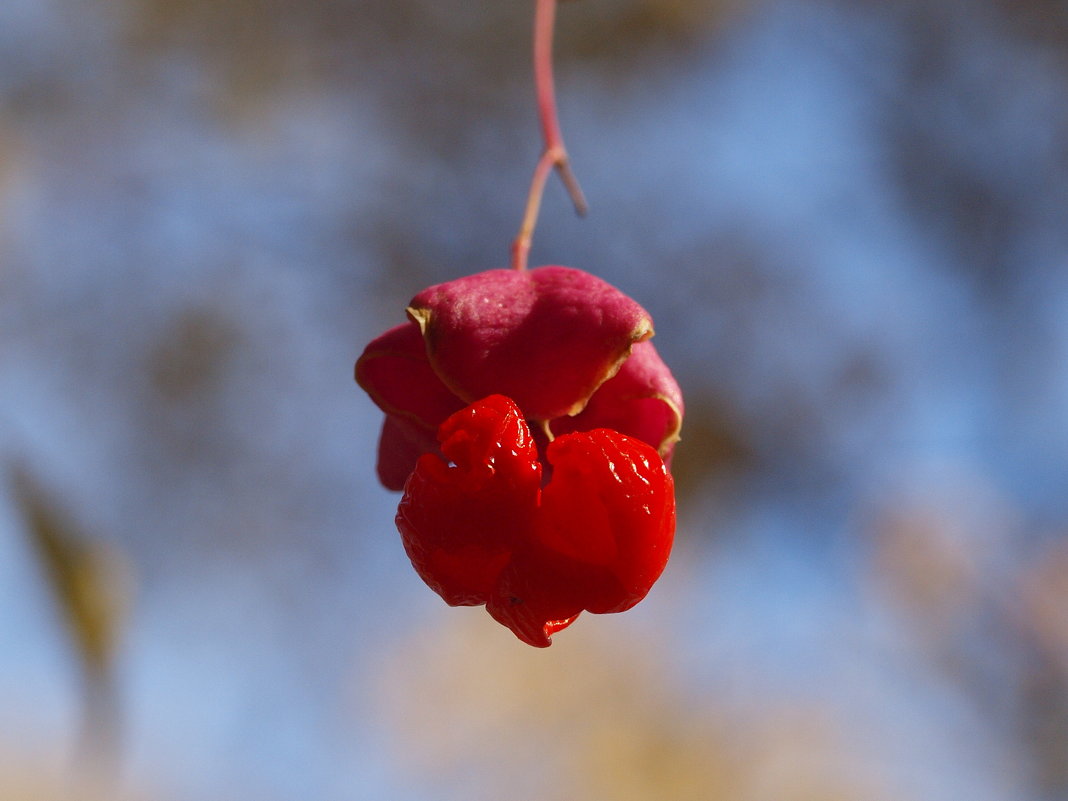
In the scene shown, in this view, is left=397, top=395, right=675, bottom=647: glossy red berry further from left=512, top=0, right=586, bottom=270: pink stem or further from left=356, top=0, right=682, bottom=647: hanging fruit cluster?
left=512, top=0, right=586, bottom=270: pink stem

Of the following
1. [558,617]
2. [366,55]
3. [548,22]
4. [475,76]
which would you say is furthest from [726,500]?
[558,617]

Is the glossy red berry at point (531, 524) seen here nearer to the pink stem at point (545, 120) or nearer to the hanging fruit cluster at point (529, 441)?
the hanging fruit cluster at point (529, 441)

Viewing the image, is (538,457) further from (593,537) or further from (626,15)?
(626,15)

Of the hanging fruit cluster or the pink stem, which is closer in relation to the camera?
the hanging fruit cluster

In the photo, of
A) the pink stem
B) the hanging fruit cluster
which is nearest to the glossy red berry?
the hanging fruit cluster

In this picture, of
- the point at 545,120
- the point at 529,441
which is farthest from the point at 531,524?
the point at 545,120

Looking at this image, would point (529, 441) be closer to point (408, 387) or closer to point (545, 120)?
point (408, 387)

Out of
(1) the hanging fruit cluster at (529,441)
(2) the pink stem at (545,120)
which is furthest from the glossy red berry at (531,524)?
(2) the pink stem at (545,120)

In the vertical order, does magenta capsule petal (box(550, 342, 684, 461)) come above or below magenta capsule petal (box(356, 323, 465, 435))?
above
